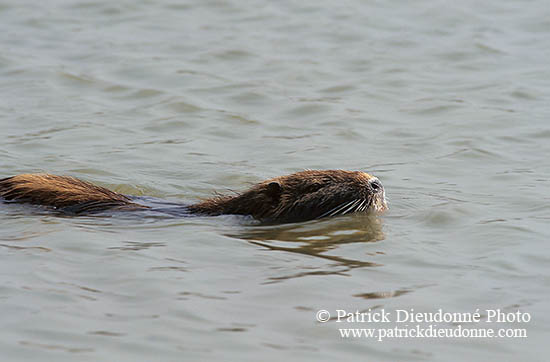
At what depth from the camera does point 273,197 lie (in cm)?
754

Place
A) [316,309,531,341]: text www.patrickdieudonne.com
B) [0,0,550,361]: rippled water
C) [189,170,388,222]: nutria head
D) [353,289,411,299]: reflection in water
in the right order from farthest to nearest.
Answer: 1. [189,170,388,222]: nutria head
2. [353,289,411,299]: reflection in water
3. [0,0,550,361]: rippled water
4. [316,309,531,341]: text www.patrickdieudonne.com

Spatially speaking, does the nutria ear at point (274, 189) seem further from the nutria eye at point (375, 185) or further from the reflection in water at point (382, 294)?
the reflection in water at point (382, 294)

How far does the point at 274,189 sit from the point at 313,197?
0.98 ft

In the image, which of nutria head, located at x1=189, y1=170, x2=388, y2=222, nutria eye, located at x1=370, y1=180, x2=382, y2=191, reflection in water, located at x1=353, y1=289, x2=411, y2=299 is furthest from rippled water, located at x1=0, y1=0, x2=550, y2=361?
nutria eye, located at x1=370, y1=180, x2=382, y2=191

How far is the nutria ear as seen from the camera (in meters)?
7.46

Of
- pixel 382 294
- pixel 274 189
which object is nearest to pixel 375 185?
pixel 274 189

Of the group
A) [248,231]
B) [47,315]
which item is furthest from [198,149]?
[47,315]

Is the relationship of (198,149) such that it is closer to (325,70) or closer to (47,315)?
(325,70)

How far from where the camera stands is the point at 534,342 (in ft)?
17.0

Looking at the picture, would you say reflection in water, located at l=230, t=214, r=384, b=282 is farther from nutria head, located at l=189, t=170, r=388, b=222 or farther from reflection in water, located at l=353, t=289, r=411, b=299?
reflection in water, located at l=353, t=289, r=411, b=299

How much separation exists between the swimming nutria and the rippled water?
0.15 m

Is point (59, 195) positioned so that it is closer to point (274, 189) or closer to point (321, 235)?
point (274, 189)

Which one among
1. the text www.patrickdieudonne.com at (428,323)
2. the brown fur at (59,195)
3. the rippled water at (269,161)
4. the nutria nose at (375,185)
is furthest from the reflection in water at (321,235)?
the brown fur at (59,195)

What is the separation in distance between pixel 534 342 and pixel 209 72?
794cm
